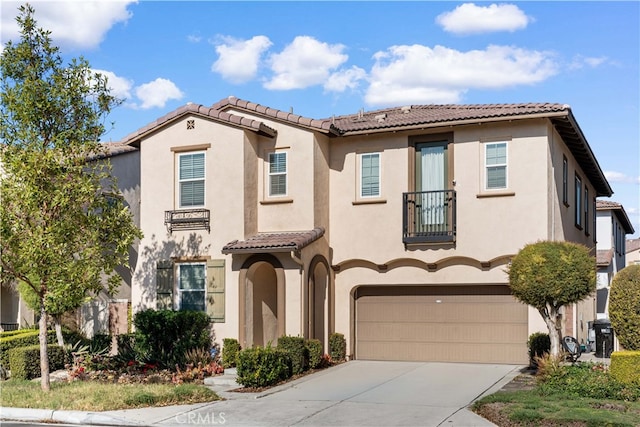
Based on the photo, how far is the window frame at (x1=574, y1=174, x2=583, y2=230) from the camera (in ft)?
78.4

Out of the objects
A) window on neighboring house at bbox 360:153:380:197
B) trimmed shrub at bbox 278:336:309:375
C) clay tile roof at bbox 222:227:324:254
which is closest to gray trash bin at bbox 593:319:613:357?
window on neighboring house at bbox 360:153:380:197

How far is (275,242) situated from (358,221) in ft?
8.67

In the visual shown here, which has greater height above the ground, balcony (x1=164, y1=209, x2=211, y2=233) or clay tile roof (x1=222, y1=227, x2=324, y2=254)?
balcony (x1=164, y1=209, x2=211, y2=233)

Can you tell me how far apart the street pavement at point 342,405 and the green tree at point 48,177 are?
292 centimetres

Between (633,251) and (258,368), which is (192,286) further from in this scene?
(633,251)

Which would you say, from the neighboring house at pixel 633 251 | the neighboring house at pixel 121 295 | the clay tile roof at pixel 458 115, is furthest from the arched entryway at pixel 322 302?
the neighboring house at pixel 633 251

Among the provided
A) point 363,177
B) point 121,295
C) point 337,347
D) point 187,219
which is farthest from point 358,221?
point 121,295

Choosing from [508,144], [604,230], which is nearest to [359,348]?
[508,144]

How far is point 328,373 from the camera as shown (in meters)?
18.9

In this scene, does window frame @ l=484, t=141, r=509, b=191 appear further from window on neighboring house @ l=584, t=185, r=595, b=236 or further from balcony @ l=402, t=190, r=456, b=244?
window on neighboring house @ l=584, t=185, r=595, b=236

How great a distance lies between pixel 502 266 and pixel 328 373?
5.08 meters

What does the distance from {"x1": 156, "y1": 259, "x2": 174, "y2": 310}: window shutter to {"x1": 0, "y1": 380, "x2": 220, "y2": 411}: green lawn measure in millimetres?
4991

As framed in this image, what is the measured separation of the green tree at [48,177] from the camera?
15812 millimetres

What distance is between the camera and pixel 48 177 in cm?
1609
